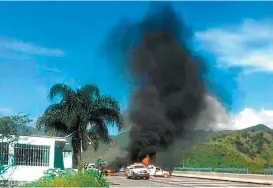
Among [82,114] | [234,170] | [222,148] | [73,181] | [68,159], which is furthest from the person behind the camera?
[222,148]

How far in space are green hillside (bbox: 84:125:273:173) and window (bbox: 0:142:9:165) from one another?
119ft

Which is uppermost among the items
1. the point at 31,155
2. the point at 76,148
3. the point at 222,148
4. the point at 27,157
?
the point at 76,148

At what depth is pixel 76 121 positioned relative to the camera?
34656mm

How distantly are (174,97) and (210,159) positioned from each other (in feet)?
38.7

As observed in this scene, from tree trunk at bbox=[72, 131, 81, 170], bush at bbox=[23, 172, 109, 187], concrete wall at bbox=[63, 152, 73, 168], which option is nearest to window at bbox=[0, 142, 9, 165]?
bush at bbox=[23, 172, 109, 187]

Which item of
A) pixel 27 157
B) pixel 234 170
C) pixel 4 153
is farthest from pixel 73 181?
pixel 234 170

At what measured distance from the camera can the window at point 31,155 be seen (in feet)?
93.7

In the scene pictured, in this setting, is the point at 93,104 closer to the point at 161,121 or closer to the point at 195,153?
the point at 161,121

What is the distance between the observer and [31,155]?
29.5 meters

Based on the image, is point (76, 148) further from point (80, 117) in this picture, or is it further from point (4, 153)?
point (4, 153)

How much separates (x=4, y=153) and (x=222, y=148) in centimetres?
5434

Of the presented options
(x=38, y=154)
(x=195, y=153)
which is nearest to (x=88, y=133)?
(x=38, y=154)

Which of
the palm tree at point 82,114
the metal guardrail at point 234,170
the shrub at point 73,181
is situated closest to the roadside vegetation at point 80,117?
the palm tree at point 82,114

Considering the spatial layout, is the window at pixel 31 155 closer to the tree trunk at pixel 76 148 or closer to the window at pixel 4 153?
the window at pixel 4 153
